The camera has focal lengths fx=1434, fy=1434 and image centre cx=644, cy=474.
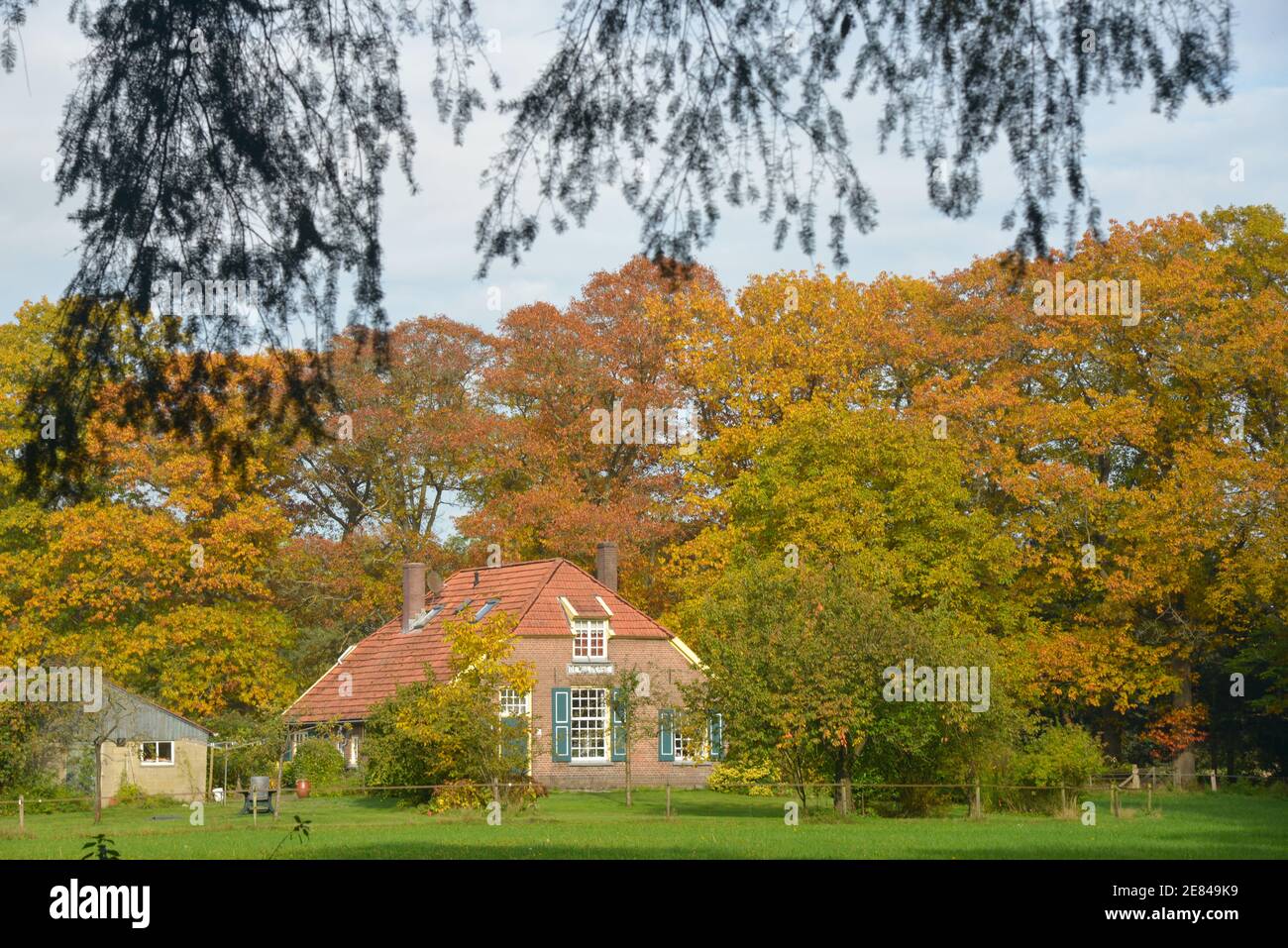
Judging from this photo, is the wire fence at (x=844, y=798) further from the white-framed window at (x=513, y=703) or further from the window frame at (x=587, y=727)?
the window frame at (x=587, y=727)

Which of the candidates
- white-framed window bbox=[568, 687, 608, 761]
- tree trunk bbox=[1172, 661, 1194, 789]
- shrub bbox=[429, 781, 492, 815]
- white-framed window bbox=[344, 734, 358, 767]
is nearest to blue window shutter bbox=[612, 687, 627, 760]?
white-framed window bbox=[568, 687, 608, 761]

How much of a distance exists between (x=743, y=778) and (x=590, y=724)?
18.5 feet

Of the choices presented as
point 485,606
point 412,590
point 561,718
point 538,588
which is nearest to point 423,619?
point 412,590

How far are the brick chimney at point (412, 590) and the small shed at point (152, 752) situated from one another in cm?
633

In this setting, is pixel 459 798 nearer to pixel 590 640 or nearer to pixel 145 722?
pixel 590 640

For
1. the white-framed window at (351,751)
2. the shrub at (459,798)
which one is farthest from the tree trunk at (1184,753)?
the white-framed window at (351,751)

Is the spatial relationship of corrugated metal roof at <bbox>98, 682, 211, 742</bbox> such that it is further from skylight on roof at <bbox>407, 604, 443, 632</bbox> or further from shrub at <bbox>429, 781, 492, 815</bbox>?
shrub at <bbox>429, 781, 492, 815</bbox>

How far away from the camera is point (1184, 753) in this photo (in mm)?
38344

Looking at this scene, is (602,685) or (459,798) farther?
(602,685)

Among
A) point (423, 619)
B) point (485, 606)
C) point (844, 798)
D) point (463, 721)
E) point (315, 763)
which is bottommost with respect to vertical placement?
point (315, 763)

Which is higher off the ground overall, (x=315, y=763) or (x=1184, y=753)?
(x=315, y=763)

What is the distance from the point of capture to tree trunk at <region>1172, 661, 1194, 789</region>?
3678cm
